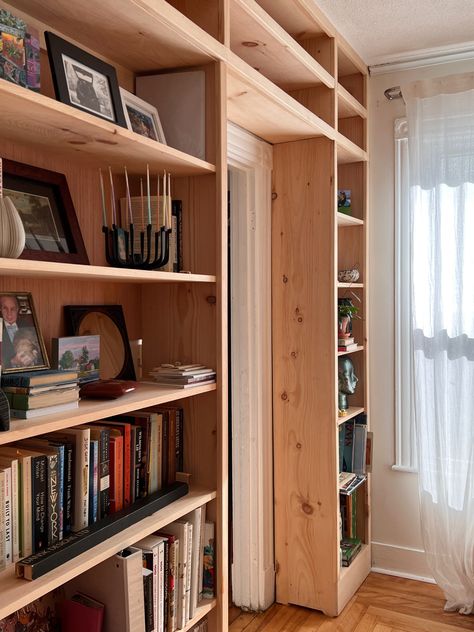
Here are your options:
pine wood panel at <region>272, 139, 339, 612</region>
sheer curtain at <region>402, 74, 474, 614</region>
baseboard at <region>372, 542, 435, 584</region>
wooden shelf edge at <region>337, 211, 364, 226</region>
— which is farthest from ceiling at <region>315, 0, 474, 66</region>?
baseboard at <region>372, 542, 435, 584</region>

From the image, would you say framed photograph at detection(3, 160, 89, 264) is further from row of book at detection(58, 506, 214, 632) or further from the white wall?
the white wall

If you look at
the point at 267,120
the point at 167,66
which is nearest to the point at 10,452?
the point at 167,66

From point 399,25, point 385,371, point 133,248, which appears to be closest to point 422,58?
point 399,25

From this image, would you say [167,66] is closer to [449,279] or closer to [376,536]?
[449,279]

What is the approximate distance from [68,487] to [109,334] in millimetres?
505

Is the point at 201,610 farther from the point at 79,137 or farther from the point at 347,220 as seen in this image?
the point at 347,220

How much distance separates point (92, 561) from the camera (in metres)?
1.35

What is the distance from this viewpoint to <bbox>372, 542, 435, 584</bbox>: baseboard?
9.94 ft

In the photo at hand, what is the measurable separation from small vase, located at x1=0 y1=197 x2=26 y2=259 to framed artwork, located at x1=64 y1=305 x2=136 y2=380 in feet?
1.53

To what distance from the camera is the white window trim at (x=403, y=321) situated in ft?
9.96

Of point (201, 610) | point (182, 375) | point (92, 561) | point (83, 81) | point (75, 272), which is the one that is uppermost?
point (83, 81)

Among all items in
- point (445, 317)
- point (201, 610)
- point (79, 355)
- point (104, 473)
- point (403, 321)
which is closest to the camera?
point (104, 473)

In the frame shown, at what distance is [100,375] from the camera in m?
1.74

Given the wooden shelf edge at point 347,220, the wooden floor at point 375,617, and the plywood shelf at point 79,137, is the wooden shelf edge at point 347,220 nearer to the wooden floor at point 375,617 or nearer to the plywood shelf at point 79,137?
the plywood shelf at point 79,137
